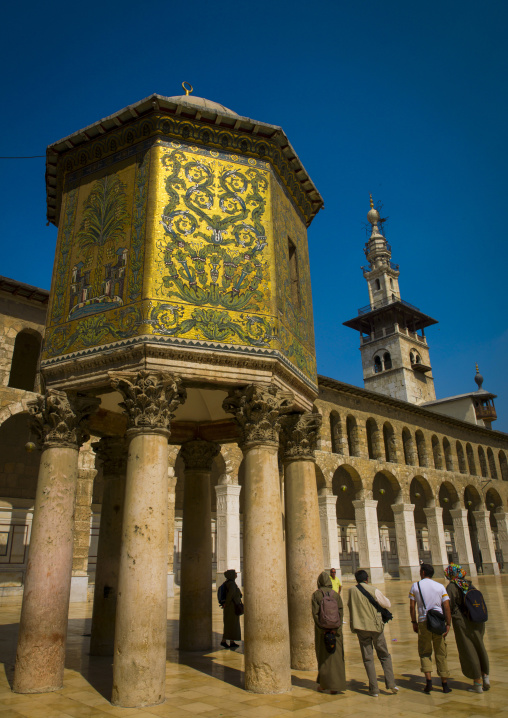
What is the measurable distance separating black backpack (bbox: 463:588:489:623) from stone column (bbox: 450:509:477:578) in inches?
1047

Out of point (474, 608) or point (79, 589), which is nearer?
point (474, 608)

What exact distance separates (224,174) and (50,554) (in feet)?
17.6

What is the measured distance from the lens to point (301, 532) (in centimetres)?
743

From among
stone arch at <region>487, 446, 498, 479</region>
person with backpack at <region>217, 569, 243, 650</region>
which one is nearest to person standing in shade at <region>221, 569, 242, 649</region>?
person with backpack at <region>217, 569, 243, 650</region>

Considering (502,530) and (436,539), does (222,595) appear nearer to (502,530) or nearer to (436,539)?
(436,539)

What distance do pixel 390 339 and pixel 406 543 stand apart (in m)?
25.3

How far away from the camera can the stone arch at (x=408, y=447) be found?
28656mm

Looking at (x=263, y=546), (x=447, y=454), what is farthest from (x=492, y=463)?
(x=263, y=546)

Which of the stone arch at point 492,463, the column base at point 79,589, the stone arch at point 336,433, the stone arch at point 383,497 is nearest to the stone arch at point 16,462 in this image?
the column base at point 79,589

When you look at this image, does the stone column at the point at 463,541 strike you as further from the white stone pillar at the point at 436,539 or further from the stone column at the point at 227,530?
the stone column at the point at 227,530

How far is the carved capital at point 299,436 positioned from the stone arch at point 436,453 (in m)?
24.6

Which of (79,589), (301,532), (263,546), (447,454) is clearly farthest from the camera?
(447,454)

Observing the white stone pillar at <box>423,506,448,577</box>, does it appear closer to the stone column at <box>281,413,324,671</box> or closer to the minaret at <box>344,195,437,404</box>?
the minaret at <box>344,195,437,404</box>

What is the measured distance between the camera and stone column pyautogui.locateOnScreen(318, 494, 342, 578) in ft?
73.4
